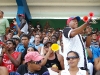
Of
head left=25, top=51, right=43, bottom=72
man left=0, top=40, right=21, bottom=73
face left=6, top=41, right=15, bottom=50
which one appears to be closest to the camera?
head left=25, top=51, right=43, bottom=72

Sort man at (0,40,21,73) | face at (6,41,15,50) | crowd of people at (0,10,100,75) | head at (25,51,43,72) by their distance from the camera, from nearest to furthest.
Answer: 1. crowd of people at (0,10,100,75)
2. head at (25,51,43,72)
3. man at (0,40,21,73)
4. face at (6,41,15,50)

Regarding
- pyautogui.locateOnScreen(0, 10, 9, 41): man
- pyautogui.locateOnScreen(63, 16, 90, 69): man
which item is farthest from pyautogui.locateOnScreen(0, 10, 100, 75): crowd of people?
pyautogui.locateOnScreen(0, 10, 9, 41): man

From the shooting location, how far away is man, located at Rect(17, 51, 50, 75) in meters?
4.22

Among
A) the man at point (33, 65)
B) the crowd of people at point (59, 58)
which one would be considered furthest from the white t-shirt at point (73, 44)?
the man at point (33, 65)

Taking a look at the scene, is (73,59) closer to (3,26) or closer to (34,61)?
(34,61)

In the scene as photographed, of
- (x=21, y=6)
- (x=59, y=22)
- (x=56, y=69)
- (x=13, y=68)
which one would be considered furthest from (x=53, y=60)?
(x=59, y=22)

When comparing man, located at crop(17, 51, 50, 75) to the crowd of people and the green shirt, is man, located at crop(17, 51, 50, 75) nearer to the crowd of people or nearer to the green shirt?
the crowd of people

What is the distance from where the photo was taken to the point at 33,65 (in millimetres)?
4230

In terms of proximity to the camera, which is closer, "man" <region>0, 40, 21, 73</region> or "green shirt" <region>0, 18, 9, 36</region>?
"man" <region>0, 40, 21, 73</region>

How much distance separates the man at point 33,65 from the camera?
13.8ft

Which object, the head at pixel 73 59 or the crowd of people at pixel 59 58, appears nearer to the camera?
the head at pixel 73 59

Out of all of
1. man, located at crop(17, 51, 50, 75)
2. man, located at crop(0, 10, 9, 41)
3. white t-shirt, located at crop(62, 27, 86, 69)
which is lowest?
man, located at crop(17, 51, 50, 75)

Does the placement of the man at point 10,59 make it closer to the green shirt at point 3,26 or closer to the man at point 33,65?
the man at point 33,65

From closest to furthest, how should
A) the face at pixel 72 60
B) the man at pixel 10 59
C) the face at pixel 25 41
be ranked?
the face at pixel 72 60
the man at pixel 10 59
the face at pixel 25 41
